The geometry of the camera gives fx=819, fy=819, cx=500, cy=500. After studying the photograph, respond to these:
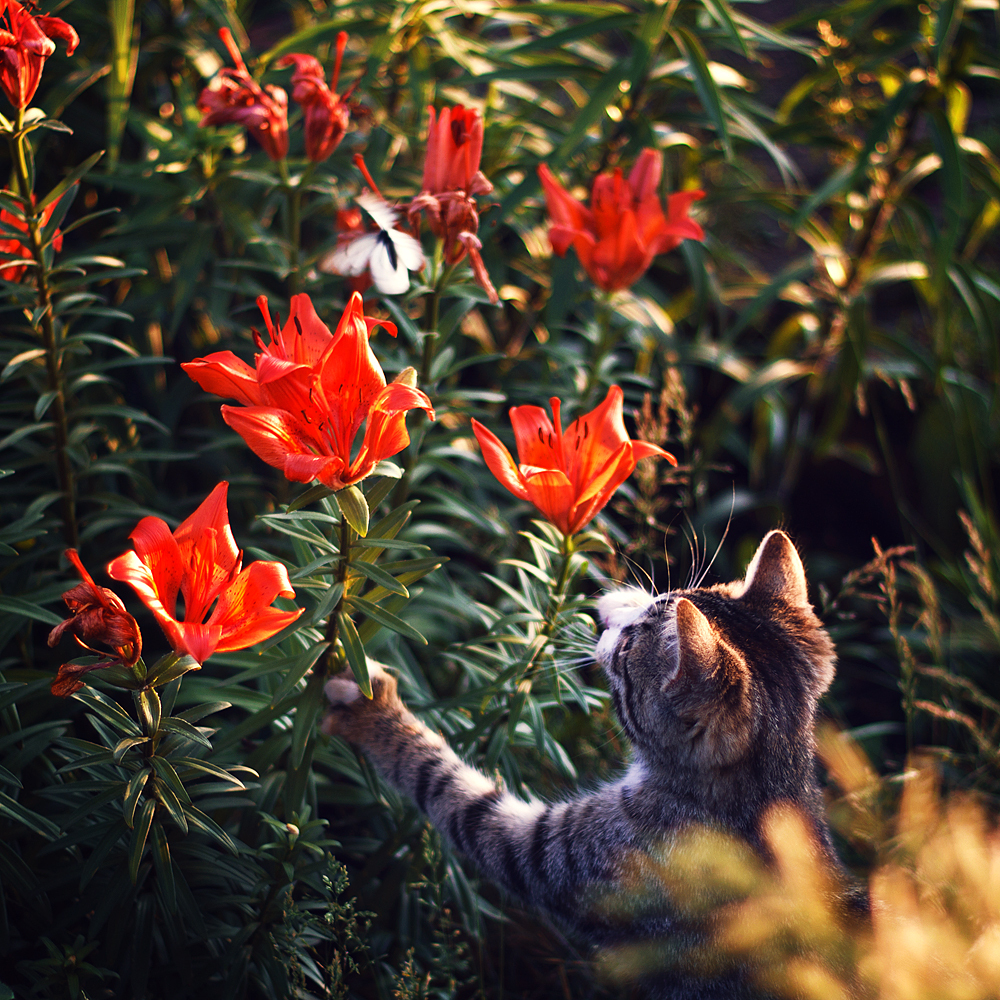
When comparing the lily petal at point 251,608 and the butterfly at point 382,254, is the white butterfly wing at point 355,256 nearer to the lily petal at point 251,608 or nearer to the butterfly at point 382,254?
the butterfly at point 382,254

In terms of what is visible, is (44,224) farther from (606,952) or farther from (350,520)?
(606,952)

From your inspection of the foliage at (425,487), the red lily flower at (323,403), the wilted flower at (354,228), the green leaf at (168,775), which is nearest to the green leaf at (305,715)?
the foliage at (425,487)

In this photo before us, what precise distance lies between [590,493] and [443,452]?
548 millimetres

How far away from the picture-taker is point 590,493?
55.1 inches

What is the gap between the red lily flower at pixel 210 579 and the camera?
42.0 inches

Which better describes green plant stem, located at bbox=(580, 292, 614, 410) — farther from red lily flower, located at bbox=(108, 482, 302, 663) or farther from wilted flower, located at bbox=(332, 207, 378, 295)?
red lily flower, located at bbox=(108, 482, 302, 663)

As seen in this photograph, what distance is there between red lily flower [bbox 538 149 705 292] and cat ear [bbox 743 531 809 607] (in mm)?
678

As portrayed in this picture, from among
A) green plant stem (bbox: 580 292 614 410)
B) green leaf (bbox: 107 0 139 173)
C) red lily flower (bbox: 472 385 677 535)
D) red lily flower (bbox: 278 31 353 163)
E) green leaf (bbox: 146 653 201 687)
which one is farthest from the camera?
green plant stem (bbox: 580 292 614 410)

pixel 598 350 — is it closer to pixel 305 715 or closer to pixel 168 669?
pixel 305 715

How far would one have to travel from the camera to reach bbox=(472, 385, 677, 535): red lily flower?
136cm

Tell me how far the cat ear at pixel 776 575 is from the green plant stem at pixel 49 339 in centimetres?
144

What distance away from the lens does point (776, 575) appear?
5.60ft

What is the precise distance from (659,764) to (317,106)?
144 centimetres

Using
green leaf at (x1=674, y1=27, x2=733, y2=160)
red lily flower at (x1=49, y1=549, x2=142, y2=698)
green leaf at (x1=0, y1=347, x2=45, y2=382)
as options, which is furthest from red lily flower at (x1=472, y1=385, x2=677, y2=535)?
green leaf at (x1=674, y1=27, x2=733, y2=160)
